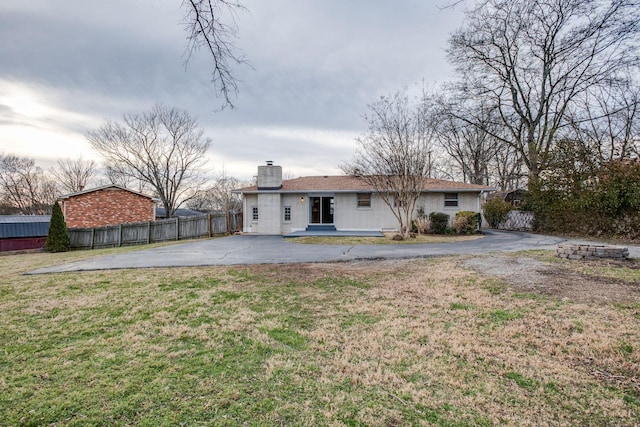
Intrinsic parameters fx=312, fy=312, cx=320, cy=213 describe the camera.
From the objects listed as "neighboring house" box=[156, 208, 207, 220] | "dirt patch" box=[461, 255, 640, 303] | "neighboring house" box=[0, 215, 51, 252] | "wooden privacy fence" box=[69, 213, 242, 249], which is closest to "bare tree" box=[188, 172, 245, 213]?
"neighboring house" box=[156, 208, 207, 220]

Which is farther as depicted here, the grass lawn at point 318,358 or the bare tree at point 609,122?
the bare tree at point 609,122

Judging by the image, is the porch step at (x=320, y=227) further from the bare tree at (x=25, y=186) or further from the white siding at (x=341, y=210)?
the bare tree at (x=25, y=186)

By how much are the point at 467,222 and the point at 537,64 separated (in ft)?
35.7

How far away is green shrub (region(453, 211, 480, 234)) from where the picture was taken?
15.5 meters

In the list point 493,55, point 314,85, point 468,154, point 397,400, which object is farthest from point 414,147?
point 468,154

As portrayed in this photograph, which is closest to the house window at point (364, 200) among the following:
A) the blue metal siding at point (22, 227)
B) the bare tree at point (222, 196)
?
the blue metal siding at point (22, 227)

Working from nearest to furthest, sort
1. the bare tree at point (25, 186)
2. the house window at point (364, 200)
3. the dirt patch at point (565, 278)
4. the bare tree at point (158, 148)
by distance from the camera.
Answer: the dirt patch at point (565, 278), the house window at point (364, 200), the bare tree at point (158, 148), the bare tree at point (25, 186)

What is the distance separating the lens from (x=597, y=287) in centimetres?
509

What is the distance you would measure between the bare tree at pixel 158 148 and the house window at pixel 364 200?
17.3 meters

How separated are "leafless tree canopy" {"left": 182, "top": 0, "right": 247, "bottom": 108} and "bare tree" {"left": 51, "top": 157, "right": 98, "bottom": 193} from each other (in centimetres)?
4215

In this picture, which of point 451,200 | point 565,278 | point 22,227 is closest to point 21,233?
point 22,227

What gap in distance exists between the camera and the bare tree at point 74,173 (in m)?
36.2

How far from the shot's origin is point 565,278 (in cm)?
570

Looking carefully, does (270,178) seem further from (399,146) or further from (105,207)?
(105,207)
